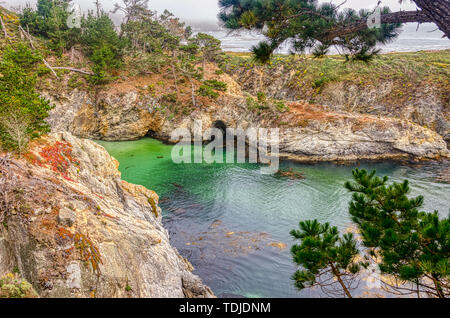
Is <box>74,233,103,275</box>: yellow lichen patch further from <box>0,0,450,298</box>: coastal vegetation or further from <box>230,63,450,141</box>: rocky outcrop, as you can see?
<box>230,63,450,141</box>: rocky outcrop

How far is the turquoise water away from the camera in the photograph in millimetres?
12766

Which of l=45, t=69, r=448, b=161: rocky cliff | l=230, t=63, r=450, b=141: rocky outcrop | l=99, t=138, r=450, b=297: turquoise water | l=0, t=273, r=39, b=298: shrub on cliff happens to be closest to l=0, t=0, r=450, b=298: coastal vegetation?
l=0, t=273, r=39, b=298: shrub on cliff

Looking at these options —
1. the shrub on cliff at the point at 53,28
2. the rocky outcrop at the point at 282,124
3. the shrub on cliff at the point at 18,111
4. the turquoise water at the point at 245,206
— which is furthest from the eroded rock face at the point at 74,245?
the shrub on cliff at the point at 53,28

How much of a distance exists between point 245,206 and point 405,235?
14.5m

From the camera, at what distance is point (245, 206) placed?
19156 millimetres

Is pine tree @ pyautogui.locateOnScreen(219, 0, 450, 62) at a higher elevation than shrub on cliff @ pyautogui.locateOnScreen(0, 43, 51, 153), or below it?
higher

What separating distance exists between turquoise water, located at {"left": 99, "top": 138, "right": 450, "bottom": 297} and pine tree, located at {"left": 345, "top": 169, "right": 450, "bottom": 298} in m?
7.28

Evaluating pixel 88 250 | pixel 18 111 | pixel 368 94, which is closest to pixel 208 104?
pixel 368 94

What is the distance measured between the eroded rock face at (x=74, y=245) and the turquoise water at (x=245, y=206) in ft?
14.0

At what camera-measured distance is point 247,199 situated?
2017 centimetres

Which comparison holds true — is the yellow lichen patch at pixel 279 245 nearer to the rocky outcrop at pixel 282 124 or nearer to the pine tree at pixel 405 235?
the pine tree at pixel 405 235

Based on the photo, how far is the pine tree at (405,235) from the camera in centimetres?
436
